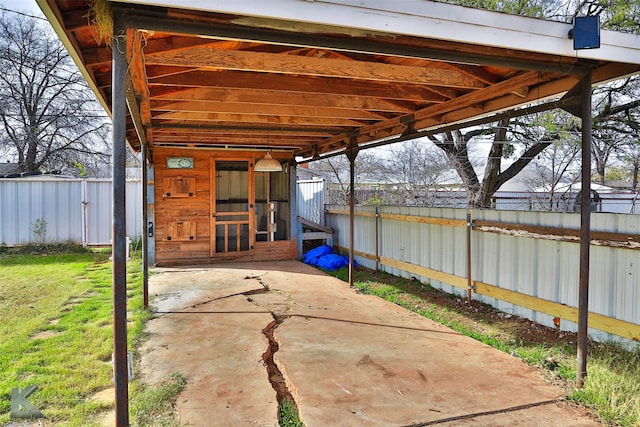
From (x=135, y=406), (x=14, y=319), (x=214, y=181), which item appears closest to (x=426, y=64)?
(x=135, y=406)

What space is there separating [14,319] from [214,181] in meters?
4.40

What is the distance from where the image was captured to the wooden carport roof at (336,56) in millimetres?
2053

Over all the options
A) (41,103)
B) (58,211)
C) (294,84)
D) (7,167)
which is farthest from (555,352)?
(7,167)

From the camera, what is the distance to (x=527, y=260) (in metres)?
4.32

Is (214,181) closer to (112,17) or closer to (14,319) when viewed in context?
(14,319)

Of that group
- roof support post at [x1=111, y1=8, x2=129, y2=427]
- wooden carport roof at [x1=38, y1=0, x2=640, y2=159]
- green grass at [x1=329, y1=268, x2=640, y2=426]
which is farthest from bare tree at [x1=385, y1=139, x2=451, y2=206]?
roof support post at [x1=111, y1=8, x2=129, y2=427]

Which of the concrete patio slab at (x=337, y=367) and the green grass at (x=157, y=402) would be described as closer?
the green grass at (x=157, y=402)

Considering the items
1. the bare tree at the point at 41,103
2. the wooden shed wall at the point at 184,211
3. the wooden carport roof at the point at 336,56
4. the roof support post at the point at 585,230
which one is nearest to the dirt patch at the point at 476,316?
the roof support post at the point at 585,230

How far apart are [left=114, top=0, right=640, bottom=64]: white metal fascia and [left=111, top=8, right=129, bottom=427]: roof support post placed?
1.06ft

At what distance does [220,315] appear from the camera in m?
4.62

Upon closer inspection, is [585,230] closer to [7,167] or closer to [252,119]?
[252,119]

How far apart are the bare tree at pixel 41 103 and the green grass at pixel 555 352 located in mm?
12855

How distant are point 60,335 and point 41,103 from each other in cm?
1300

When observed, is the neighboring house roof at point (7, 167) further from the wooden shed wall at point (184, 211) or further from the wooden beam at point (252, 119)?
the wooden beam at point (252, 119)
